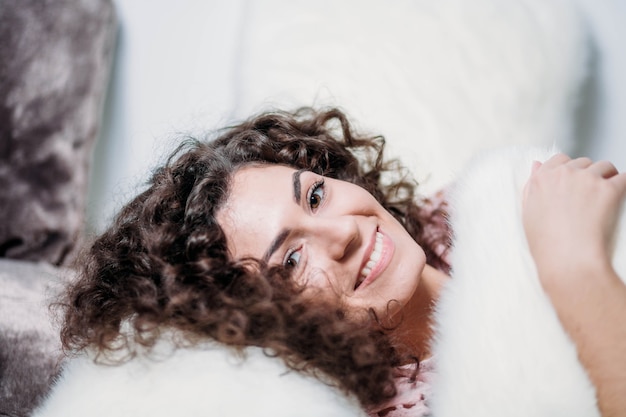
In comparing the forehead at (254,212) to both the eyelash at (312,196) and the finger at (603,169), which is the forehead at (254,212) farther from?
the finger at (603,169)

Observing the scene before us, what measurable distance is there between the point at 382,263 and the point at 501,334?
0.20 m

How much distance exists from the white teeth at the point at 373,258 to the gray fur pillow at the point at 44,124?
773 millimetres

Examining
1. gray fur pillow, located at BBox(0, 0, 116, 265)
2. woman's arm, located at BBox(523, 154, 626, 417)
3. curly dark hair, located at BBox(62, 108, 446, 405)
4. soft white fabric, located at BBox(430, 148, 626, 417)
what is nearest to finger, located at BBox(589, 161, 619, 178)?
woman's arm, located at BBox(523, 154, 626, 417)

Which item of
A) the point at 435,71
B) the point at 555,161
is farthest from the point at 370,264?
the point at 435,71

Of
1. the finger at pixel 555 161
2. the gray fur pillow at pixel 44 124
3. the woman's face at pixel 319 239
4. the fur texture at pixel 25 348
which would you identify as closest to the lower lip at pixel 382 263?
the woman's face at pixel 319 239

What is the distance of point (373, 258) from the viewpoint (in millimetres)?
930

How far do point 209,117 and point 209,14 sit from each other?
37cm

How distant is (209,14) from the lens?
1.73m

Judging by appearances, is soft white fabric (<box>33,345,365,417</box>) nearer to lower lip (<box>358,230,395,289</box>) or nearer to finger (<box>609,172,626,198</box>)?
lower lip (<box>358,230,395,289</box>)

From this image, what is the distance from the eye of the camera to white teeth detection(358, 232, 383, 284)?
92 cm

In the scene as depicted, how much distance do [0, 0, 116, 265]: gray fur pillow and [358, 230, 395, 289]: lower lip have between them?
2.58 ft

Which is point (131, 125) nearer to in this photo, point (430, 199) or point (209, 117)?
point (209, 117)

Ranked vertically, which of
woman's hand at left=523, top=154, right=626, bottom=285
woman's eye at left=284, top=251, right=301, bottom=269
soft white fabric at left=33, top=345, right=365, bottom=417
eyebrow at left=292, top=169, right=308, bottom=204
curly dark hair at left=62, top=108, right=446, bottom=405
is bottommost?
soft white fabric at left=33, top=345, right=365, bottom=417

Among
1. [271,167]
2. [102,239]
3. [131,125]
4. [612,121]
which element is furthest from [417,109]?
[131,125]
